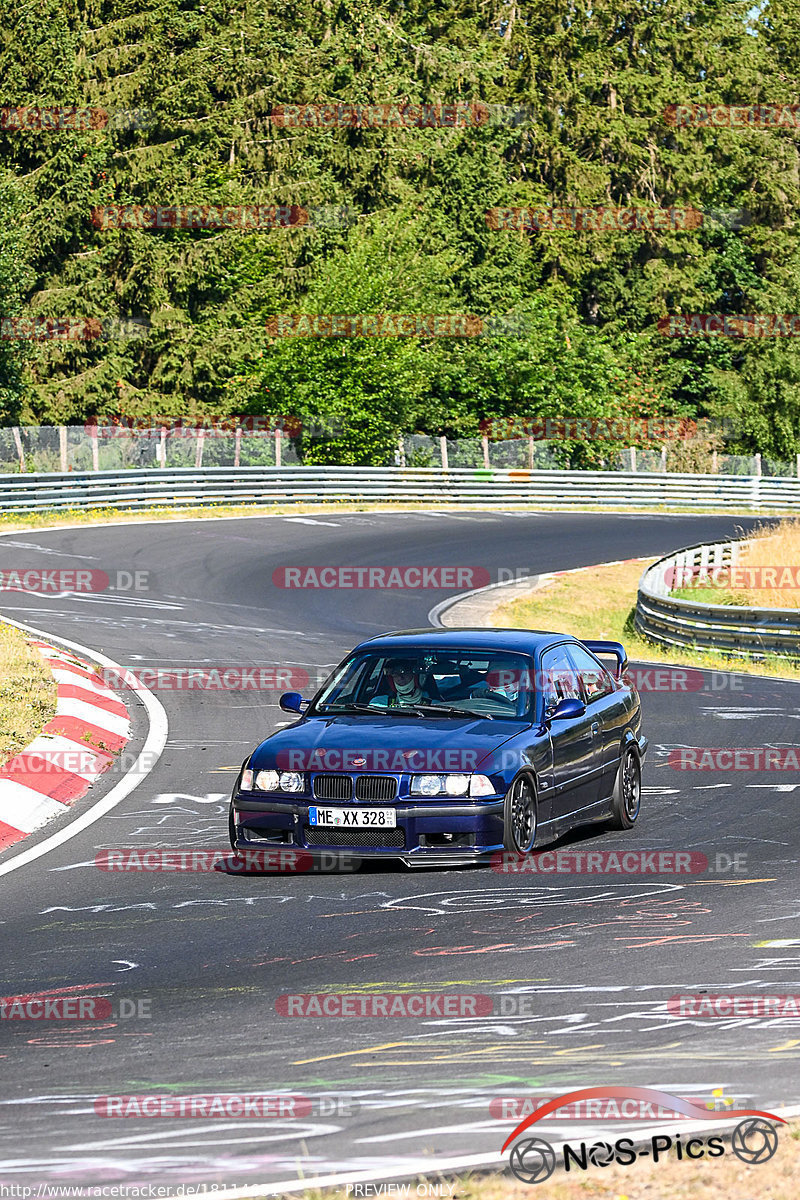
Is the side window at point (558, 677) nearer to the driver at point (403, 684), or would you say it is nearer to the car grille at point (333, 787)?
the driver at point (403, 684)

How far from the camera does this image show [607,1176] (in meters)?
4.73

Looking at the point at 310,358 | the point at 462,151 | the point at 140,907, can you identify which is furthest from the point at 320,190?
the point at 140,907

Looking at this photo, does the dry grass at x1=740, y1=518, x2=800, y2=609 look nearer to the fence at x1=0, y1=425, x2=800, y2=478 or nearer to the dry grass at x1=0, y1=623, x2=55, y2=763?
the dry grass at x1=0, y1=623, x2=55, y2=763

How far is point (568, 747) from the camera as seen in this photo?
1073cm

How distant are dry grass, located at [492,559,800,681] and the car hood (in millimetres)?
12555

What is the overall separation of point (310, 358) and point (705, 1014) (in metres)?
45.1

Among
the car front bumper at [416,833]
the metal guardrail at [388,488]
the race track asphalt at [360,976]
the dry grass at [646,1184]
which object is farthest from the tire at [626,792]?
the metal guardrail at [388,488]

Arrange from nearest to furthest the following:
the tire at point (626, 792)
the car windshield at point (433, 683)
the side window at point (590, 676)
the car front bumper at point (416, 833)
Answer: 1. the car front bumper at point (416, 833)
2. the car windshield at point (433, 683)
3. the tire at point (626, 792)
4. the side window at point (590, 676)

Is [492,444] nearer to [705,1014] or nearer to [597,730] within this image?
[597,730]

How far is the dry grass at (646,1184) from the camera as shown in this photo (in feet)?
15.0

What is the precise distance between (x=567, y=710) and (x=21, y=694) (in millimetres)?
6566

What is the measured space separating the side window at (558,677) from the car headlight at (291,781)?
6.04 feet

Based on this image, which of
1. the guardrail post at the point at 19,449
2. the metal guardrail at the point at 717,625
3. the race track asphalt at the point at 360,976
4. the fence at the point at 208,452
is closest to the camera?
the race track asphalt at the point at 360,976

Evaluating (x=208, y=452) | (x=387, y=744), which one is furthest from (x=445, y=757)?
(x=208, y=452)
